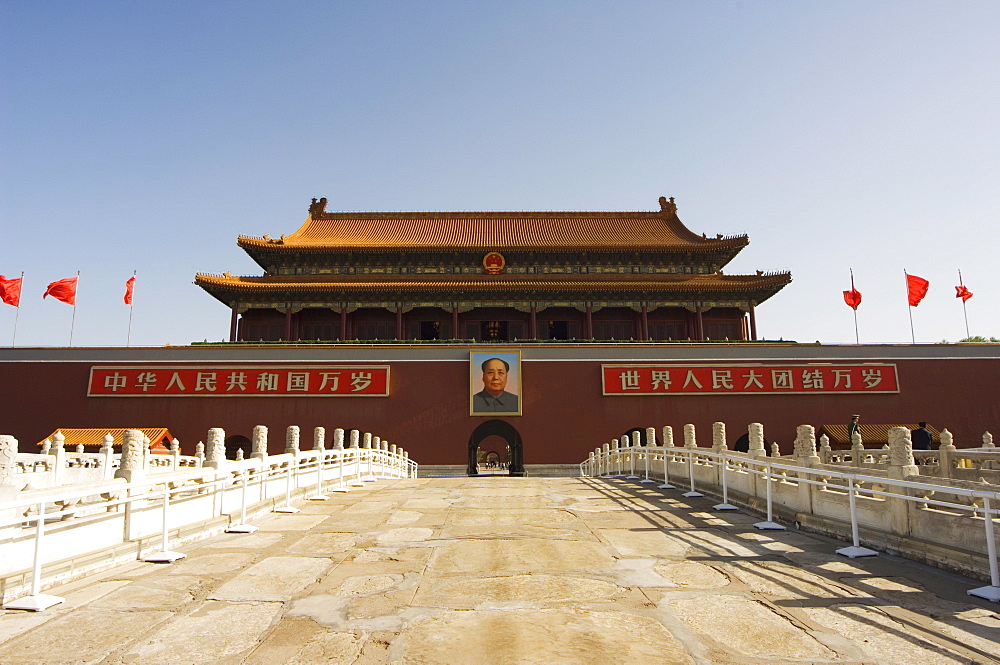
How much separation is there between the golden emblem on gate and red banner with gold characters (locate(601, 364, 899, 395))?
797cm

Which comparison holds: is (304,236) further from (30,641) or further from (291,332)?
(30,641)

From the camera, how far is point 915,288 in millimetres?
28328

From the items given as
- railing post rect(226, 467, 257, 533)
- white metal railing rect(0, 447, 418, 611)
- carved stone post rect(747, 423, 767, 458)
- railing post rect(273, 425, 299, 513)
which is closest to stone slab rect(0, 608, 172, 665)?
white metal railing rect(0, 447, 418, 611)

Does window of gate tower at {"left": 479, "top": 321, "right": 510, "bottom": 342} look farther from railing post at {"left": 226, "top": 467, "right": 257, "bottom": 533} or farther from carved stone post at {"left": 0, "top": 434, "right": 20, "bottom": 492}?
carved stone post at {"left": 0, "top": 434, "right": 20, "bottom": 492}

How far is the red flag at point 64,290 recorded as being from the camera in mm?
27234

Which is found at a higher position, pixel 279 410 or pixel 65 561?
pixel 279 410

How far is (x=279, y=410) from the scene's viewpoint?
25.4 m

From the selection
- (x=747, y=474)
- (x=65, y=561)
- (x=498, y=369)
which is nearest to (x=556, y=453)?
(x=498, y=369)

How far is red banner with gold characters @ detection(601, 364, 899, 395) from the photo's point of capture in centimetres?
2577

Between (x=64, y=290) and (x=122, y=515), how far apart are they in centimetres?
2546

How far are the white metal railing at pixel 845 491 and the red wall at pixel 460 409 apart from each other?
11.0 m

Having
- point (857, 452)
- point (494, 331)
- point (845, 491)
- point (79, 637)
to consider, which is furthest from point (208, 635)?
point (494, 331)

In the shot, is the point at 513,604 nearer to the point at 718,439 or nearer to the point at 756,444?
the point at 756,444

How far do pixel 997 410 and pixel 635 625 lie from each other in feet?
93.0
